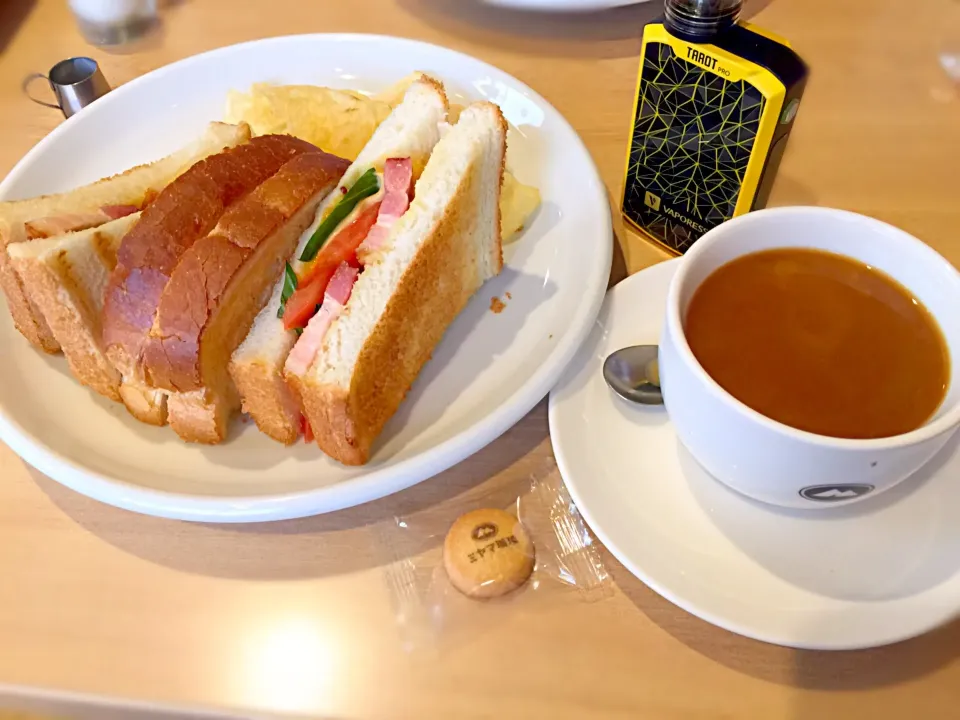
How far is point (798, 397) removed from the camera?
36.6 inches

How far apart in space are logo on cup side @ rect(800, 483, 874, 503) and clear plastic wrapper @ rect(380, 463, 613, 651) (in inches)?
12.6

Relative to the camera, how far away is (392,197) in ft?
4.41

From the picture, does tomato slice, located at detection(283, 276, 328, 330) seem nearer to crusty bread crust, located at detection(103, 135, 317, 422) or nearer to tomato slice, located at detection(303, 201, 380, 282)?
tomato slice, located at detection(303, 201, 380, 282)

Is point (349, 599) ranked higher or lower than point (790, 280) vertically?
lower

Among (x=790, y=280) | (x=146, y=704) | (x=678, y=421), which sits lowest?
(x=146, y=704)

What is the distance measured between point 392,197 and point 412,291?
0.20 metres

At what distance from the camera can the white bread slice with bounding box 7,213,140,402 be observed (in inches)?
49.4

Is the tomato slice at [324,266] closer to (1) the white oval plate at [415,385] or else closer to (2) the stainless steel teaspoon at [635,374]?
(1) the white oval plate at [415,385]

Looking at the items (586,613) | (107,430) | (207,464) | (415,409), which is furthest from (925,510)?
(107,430)

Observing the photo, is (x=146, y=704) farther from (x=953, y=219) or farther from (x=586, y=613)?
(x=953, y=219)

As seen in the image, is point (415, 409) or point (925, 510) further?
point (415, 409)

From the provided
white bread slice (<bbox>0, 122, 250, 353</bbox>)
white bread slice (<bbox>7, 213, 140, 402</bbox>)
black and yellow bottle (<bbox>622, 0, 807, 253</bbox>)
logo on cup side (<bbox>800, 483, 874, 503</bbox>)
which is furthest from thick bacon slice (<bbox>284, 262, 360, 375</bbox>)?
logo on cup side (<bbox>800, 483, 874, 503</bbox>)

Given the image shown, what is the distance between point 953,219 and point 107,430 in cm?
171

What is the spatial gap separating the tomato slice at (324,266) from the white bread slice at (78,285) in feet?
1.14
